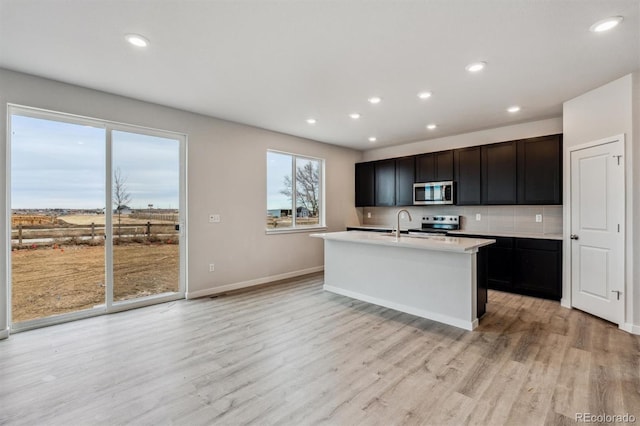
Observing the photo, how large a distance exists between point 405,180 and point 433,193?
0.69m

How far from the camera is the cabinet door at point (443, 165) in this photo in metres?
5.39

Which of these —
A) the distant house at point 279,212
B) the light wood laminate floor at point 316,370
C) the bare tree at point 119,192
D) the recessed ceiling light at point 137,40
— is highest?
the recessed ceiling light at point 137,40

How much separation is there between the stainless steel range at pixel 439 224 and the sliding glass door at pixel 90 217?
13.9 feet

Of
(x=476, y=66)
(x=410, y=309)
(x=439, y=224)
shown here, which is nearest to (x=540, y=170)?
(x=439, y=224)

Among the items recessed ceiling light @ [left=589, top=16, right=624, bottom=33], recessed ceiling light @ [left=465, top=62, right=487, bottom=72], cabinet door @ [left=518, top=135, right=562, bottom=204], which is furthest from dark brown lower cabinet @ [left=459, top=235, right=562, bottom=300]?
recessed ceiling light @ [left=589, top=16, right=624, bottom=33]

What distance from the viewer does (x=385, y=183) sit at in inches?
251

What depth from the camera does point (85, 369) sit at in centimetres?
237

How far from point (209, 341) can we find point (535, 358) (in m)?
2.95

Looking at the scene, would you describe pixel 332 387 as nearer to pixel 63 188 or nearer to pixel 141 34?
pixel 141 34

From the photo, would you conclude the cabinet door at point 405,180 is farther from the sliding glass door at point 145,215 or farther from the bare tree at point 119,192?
the bare tree at point 119,192

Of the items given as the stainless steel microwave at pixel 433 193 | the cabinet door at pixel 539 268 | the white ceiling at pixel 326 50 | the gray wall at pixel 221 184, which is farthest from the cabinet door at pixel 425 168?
the gray wall at pixel 221 184

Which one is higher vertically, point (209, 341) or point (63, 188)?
point (63, 188)

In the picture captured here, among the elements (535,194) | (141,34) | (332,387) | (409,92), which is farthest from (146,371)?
(535,194)

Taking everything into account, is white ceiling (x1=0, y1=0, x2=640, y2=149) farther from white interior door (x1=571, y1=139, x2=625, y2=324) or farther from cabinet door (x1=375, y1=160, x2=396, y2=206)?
cabinet door (x1=375, y1=160, x2=396, y2=206)
